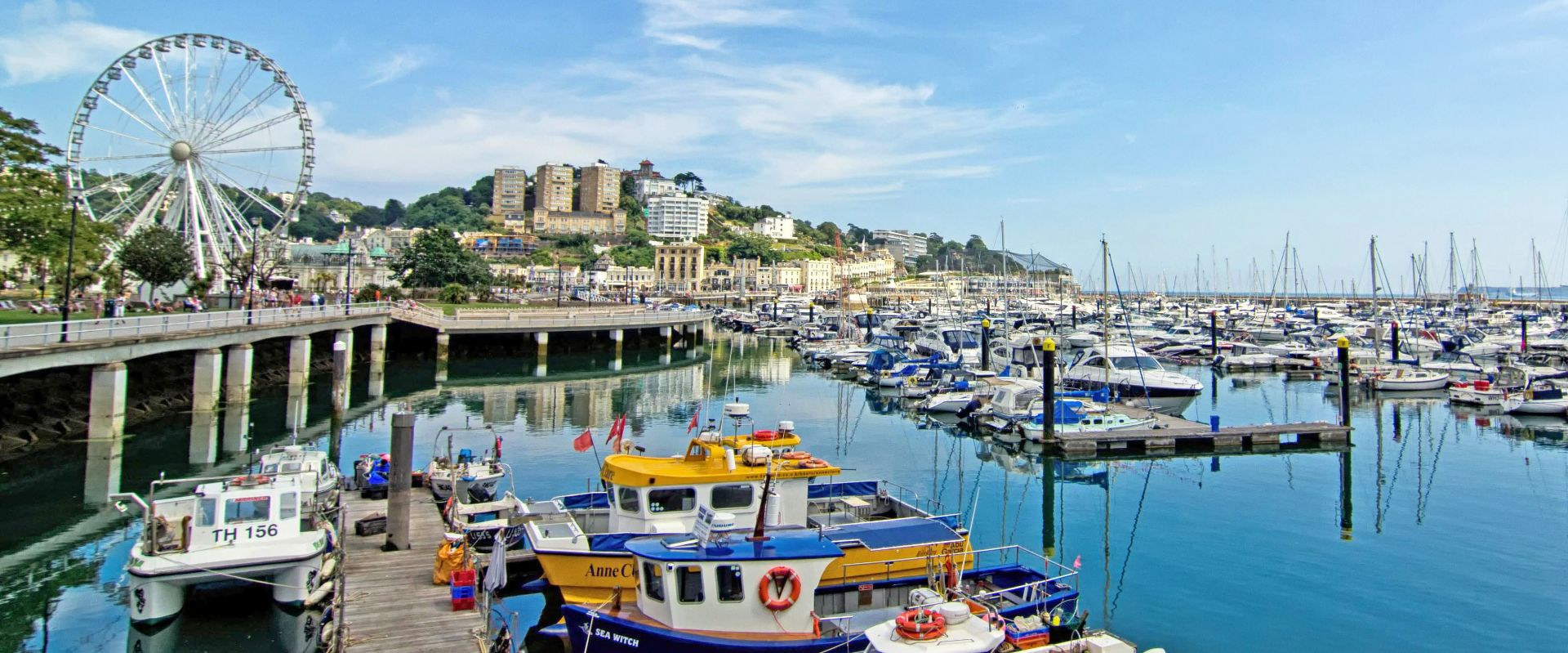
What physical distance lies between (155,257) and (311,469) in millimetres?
45944

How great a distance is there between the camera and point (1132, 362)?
56094mm

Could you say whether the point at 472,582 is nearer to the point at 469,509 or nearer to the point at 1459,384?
the point at 469,509

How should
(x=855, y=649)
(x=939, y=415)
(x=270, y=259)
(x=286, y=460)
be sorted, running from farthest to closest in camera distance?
1. (x=270, y=259)
2. (x=939, y=415)
3. (x=286, y=460)
4. (x=855, y=649)

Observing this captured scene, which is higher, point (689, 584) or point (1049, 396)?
point (1049, 396)

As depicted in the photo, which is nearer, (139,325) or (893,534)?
(893,534)

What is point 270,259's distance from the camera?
3039 inches

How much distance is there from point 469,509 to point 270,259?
66.4 meters

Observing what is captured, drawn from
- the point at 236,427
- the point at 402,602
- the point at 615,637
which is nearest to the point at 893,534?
the point at 615,637

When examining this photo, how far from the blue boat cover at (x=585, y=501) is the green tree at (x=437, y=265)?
314 ft

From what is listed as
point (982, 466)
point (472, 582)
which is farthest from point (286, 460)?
point (982, 466)

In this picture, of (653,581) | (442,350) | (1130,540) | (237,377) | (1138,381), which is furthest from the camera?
(442,350)

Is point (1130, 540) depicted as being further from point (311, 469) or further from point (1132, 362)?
point (1132, 362)

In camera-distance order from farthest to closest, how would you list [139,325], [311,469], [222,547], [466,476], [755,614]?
[139,325] → [466,476] → [311,469] → [222,547] → [755,614]

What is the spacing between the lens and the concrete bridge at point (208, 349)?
29.9 meters
